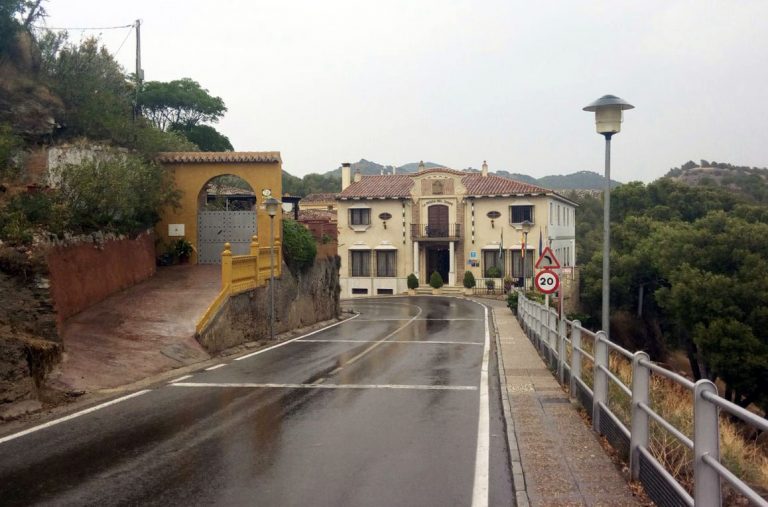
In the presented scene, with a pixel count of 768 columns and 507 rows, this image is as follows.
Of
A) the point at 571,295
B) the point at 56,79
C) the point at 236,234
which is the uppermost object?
the point at 56,79

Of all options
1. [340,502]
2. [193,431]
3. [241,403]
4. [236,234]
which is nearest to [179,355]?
[241,403]

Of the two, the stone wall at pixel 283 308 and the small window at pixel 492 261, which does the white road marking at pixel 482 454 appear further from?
the small window at pixel 492 261

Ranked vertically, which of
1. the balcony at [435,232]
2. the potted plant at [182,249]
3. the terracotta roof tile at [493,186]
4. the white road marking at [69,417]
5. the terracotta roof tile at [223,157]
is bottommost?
the white road marking at [69,417]

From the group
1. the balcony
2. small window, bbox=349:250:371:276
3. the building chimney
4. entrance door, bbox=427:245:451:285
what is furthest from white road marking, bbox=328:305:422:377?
the building chimney

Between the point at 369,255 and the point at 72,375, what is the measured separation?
4749 centimetres

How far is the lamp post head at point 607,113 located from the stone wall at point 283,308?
10617 millimetres

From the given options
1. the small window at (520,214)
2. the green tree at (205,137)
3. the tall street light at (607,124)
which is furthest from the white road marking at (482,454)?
the small window at (520,214)

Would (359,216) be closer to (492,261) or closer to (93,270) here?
(492,261)

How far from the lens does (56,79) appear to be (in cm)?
2377

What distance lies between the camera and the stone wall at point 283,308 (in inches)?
730

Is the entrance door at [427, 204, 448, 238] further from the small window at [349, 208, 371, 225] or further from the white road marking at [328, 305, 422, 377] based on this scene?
the white road marking at [328, 305, 422, 377]

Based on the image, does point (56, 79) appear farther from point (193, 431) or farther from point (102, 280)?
point (193, 431)

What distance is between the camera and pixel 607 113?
1196 centimetres

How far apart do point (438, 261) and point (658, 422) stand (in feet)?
175
